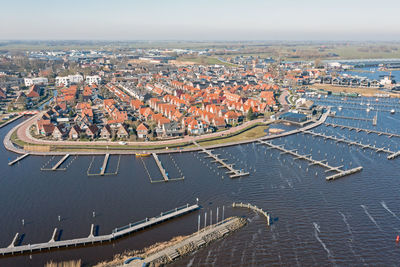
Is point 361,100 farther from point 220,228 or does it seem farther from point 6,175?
point 6,175

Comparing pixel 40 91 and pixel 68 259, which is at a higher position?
pixel 40 91

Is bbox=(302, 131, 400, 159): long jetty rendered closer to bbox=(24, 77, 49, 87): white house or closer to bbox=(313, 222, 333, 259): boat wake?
bbox=(313, 222, 333, 259): boat wake

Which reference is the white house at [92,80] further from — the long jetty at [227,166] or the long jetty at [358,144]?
the long jetty at [358,144]

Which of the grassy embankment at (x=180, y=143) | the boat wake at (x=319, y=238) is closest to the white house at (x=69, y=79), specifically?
the grassy embankment at (x=180, y=143)

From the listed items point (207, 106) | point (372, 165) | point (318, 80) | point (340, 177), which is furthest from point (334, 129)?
point (318, 80)

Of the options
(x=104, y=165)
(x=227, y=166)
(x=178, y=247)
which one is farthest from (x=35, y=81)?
(x=178, y=247)
